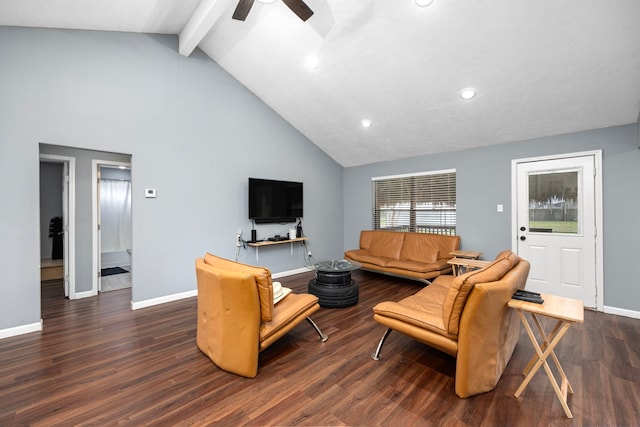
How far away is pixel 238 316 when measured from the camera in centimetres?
206

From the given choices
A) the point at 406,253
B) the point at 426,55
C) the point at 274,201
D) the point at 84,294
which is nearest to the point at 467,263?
the point at 406,253

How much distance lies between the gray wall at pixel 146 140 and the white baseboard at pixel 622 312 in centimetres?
456

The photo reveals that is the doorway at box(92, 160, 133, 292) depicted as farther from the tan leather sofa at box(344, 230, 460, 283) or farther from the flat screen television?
the tan leather sofa at box(344, 230, 460, 283)

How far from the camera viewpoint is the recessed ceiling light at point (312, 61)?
3.64m

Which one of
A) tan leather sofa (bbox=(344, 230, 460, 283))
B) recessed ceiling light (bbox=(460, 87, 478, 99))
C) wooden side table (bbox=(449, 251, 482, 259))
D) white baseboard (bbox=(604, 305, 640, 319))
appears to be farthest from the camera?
tan leather sofa (bbox=(344, 230, 460, 283))

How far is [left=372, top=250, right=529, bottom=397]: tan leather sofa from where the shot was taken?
69.1 inches

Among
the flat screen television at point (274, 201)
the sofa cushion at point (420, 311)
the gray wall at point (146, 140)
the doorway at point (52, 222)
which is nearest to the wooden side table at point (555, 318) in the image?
the sofa cushion at point (420, 311)

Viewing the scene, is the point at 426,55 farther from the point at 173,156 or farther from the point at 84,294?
the point at 84,294

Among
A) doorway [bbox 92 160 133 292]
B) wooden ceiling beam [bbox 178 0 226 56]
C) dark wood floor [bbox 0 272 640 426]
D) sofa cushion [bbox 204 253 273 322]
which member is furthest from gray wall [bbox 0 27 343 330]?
doorway [bbox 92 160 133 292]

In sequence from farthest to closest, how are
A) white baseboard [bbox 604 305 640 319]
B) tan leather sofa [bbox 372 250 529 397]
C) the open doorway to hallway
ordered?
the open doorway to hallway
white baseboard [bbox 604 305 640 319]
tan leather sofa [bbox 372 250 529 397]

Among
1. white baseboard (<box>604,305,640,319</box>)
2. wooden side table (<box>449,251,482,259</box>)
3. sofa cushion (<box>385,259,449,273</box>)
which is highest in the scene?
wooden side table (<box>449,251,482,259</box>)

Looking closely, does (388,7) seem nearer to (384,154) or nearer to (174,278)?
(384,154)

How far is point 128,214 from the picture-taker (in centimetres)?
673

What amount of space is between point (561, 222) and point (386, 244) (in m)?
2.62
